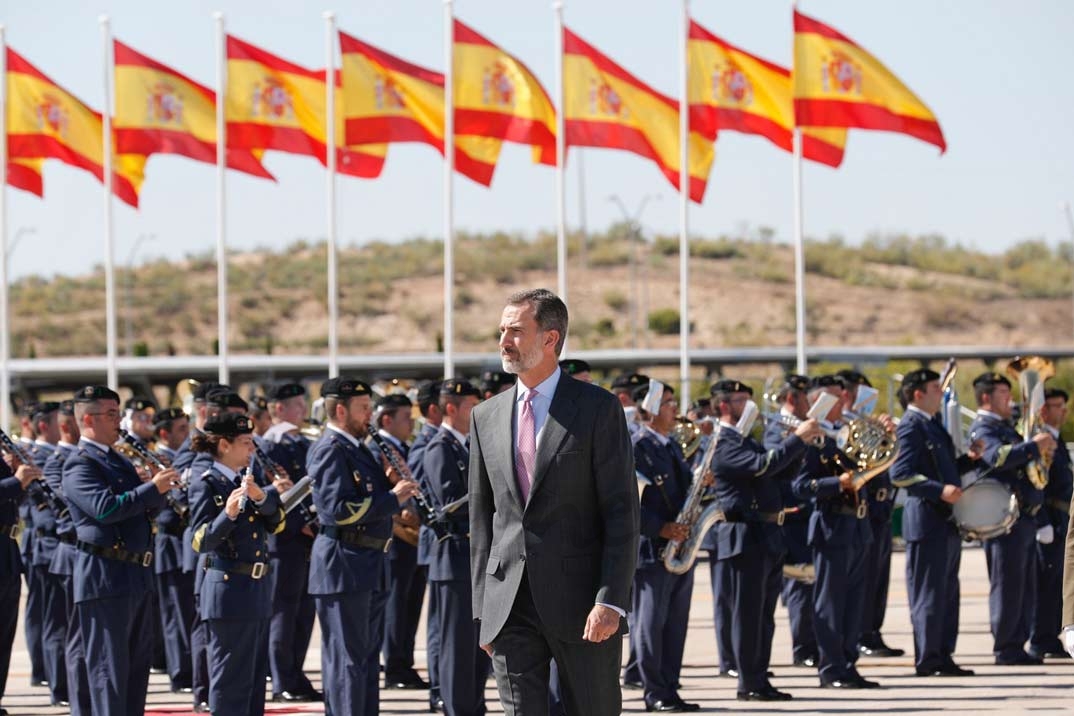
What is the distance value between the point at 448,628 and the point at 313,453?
52.7 inches

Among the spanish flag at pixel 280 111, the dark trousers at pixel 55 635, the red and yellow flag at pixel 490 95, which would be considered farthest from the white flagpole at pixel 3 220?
the dark trousers at pixel 55 635

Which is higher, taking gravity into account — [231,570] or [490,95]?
[490,95]

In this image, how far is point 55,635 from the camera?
12.5 meters

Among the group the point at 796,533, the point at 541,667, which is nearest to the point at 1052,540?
the point at 796,533

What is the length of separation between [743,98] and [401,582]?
897cm

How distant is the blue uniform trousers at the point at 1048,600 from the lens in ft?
45.8

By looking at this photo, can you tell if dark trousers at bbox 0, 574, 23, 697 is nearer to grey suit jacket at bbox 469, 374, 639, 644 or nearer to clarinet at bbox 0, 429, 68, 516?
clarinet at bbox 0, 429, 68, 516

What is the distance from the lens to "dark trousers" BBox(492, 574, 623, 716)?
269 inches

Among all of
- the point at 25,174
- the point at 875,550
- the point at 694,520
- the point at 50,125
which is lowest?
the point at 875,550

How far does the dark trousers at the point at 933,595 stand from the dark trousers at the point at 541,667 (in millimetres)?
6427

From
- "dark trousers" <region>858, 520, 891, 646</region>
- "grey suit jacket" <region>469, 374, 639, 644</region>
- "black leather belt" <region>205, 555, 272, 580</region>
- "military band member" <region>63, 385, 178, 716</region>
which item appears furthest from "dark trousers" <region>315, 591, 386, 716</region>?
"dark trousers" <region>858, 520, 891, 646</region>

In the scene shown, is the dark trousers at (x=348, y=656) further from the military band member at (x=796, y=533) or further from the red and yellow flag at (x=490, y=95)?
the red and yellow flag at (x=490, y=95)

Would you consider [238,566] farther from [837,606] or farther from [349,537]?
[837,606]

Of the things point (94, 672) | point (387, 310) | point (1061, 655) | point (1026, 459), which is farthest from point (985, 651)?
point (387, 310)
